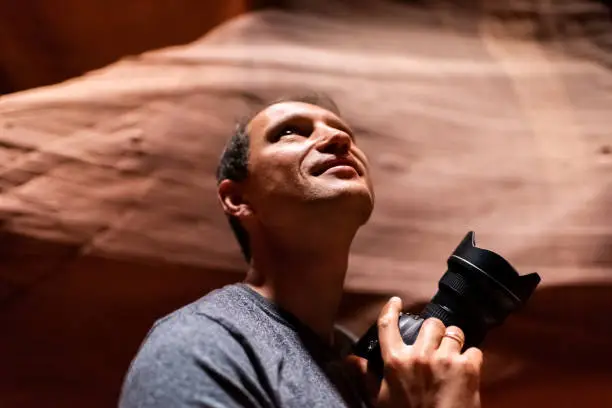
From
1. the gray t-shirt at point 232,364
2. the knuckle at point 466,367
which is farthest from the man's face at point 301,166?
the knuckle at point 466,367

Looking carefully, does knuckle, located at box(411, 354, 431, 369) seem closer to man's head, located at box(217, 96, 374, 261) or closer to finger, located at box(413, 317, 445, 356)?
finger, located at box(413, 317, 445, 356)

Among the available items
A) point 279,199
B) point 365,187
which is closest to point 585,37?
point 365,187

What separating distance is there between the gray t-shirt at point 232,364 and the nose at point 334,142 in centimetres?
24

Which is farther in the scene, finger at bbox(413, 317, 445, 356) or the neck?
the neck

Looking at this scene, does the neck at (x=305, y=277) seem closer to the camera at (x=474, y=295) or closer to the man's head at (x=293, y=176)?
the man's head at (x=293, y=176)

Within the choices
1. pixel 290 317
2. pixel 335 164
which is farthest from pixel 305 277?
pixel 335 164

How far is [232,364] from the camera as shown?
77 cm

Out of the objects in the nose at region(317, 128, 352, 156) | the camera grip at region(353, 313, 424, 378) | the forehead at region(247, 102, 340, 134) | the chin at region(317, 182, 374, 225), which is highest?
the forehead at region(247, 102, 340, 134)

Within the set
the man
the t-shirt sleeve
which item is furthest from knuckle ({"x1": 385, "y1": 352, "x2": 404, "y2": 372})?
the t-shirt sleeve

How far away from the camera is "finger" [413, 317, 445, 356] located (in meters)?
0.82

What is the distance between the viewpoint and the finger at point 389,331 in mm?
839

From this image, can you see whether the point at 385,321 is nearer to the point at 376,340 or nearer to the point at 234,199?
the point at 376,340

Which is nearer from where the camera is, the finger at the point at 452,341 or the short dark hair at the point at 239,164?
the finger at the point at 452,341

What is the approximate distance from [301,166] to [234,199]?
130 mm
